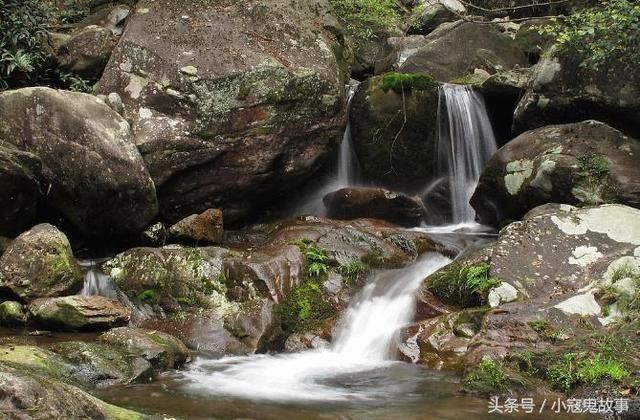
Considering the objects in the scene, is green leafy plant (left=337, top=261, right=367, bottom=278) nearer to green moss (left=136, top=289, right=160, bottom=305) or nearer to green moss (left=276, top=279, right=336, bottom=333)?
green moss (left=276, top=279, right=336, bottom=333)

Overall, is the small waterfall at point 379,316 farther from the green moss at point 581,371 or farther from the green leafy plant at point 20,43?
the green leafy plant at point 20,43

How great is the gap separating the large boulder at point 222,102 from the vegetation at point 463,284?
3.78m

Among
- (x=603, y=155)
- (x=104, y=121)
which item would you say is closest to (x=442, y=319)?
(x=603, y=155)

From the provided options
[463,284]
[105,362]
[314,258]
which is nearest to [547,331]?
[463,284]

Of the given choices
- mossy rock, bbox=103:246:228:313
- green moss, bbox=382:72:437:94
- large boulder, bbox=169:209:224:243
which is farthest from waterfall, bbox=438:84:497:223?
mossy rock, bbox=103:246:228:313

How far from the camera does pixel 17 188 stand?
8695 millimetres

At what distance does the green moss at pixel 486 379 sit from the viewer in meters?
5.87

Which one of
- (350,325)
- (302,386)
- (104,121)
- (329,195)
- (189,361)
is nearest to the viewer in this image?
(302,386)

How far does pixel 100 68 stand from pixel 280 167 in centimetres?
368

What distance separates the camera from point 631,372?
5781mm

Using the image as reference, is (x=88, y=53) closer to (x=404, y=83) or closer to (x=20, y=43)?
(x=20, y=43)

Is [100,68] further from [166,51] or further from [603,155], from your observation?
[603,155]

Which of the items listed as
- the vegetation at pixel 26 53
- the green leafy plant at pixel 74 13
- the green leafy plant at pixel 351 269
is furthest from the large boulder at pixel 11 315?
the green leafy plant at pixel 74 13

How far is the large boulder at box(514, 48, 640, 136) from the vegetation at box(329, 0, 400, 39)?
14.2 ft
